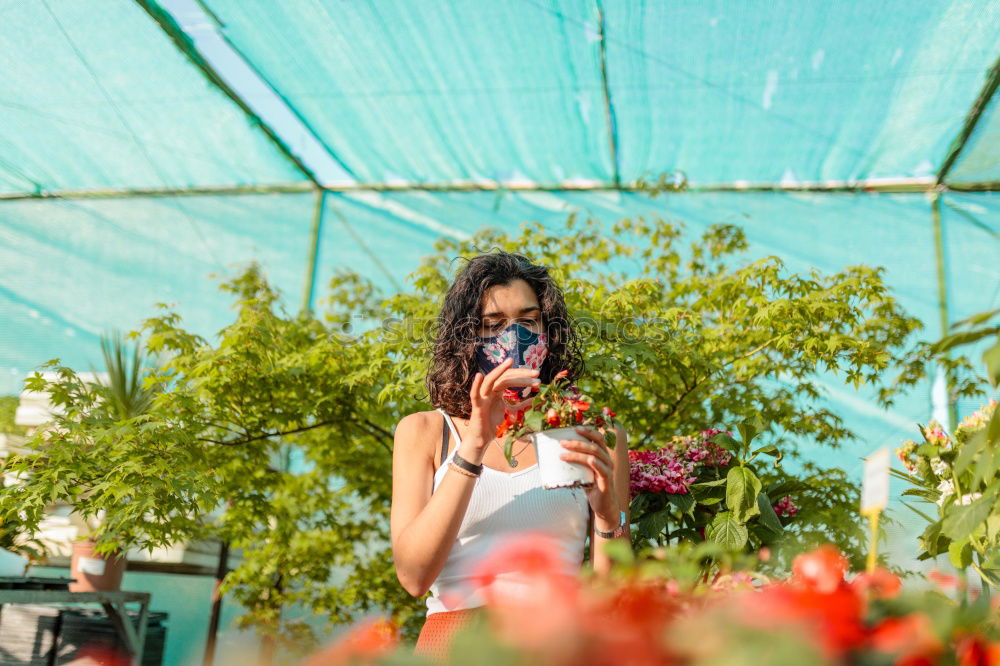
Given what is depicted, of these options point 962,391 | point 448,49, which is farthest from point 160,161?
point 962,391

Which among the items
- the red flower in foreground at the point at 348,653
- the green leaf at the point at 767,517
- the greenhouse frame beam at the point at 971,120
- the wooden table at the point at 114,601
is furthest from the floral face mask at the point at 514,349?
the greenhouse frame beam at the point at 971,120

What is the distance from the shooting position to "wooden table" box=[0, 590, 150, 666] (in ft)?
8.88

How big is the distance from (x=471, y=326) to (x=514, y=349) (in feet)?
0.41

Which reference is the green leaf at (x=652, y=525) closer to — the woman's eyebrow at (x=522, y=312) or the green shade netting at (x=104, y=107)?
the woman's eyebrow at (x=522, y=312)

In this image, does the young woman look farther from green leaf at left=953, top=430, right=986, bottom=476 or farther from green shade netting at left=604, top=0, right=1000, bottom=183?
green shade netting at left=604, top=0, right=1000, bottom=183

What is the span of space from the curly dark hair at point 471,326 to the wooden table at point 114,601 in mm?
2069

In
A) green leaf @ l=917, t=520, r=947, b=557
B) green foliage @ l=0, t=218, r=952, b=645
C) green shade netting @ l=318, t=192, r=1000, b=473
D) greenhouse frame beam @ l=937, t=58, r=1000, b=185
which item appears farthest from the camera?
green shade netting @ l=318, t=192, r=1000, b=473

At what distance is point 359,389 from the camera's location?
2.77 meters

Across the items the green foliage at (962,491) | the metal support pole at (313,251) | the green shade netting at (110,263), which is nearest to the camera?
the green foliage at (962,491)

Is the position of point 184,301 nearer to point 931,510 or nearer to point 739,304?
point 739,304

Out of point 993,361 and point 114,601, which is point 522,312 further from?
point 114,601

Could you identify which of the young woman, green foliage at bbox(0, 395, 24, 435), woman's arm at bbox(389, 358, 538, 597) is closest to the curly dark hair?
the young woman

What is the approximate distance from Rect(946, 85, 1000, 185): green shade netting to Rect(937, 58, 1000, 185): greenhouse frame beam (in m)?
0.02

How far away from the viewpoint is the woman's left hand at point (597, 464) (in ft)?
3.92
